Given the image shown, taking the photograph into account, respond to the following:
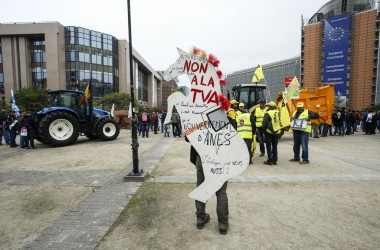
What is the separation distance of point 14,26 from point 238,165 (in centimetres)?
5516

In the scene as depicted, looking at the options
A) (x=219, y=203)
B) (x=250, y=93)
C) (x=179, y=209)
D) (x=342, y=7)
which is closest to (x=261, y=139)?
(x=179, y=209)

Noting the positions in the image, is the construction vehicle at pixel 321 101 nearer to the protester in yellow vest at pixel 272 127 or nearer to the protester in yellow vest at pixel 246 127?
the protester in yellow vest at pixel 272 127

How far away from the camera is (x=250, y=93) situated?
12.3 metres

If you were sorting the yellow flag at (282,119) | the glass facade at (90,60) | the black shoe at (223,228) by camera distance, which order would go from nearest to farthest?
the black shoe at (223,228) → the yellow flag at (282,119) → the glass facade at (90,60)

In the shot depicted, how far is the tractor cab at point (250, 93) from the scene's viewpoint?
12.3 meters

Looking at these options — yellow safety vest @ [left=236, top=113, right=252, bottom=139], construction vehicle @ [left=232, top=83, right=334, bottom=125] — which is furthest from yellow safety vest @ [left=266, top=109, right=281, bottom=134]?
construction vehicle @ [left=232, top=83, right=334, bottom=125]

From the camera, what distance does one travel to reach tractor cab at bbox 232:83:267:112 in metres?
12.3

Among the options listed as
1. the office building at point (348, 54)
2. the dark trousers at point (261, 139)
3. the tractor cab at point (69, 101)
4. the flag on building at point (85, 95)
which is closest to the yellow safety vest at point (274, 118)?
the dark trousers at point (261, 139)

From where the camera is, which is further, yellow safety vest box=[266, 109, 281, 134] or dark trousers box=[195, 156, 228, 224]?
yellow safety vest box=[266, 109, 281, 134]

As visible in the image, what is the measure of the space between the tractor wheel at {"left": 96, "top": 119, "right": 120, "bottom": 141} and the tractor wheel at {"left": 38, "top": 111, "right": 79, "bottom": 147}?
55.6 inches

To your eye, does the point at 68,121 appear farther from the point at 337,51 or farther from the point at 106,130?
the point at 337,51

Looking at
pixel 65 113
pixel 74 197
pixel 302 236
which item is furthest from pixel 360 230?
pixel 65 113

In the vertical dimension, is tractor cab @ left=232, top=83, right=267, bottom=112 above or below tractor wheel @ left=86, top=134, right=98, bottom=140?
above

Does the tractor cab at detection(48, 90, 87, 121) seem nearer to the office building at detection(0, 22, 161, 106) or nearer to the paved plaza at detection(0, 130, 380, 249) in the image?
the paved plaza at detection(0, 130, 380, 249)
